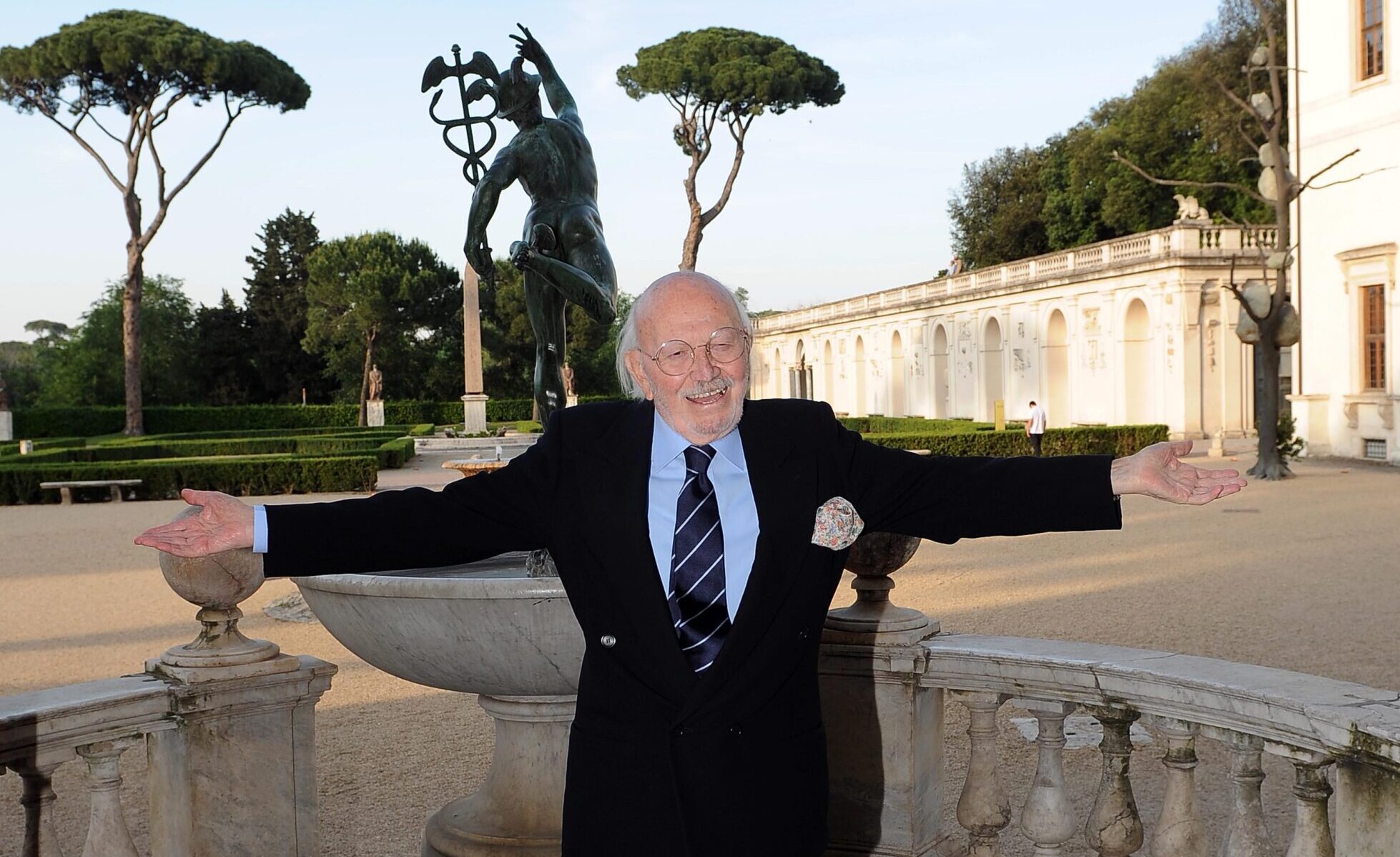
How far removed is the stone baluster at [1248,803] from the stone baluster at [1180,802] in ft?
0.50

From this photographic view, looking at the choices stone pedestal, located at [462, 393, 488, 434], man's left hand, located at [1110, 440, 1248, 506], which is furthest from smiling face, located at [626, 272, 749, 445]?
stone pedestal, located at [462, 393, 488, 434]

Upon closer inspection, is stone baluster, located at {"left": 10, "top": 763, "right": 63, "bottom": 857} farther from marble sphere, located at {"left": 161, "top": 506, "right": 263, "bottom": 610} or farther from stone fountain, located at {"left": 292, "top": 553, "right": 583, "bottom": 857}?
stone fountain, located at {"left": 292, "top": 553, "right": 583, "bottom": 857}

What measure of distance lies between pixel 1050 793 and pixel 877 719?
1.52 ft

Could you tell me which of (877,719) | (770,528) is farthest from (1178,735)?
(770,528)

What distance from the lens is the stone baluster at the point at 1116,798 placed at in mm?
2762

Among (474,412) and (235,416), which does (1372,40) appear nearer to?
(474,412)

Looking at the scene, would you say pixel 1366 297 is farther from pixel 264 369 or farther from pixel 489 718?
pixel 264 369

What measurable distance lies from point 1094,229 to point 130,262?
31.4 m

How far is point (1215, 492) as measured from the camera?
2.08 meters

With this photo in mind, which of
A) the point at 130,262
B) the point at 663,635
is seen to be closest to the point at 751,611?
the point at 663,635

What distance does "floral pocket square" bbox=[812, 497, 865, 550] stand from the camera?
81.6 inches

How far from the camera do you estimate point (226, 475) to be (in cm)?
1889

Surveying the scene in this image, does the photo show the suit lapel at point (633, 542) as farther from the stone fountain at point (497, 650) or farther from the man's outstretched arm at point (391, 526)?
the stone fountain at point (497, 650)

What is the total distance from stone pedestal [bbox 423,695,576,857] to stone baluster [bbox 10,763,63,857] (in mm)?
1215
